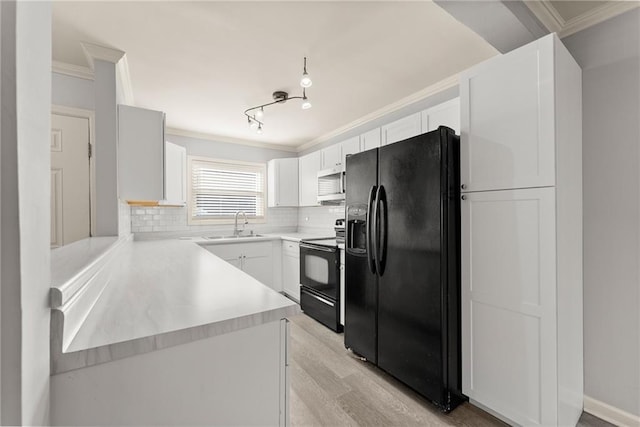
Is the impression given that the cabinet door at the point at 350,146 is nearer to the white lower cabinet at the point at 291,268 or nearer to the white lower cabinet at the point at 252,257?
the white lower cabinet at the point at 291,268

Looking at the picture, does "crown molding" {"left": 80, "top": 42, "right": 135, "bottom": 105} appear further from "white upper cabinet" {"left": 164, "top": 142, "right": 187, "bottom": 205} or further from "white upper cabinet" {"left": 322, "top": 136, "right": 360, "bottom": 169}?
"white upper cabinet" {"left": 322, "top": 136, "right": 360, "bottom": 169}

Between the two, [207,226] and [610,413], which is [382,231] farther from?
[207,226]

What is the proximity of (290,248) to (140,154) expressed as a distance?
7.05ft

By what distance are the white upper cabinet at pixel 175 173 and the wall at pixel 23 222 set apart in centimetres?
307

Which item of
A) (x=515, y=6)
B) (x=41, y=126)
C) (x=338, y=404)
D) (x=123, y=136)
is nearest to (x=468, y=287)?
(x=338, y=404)

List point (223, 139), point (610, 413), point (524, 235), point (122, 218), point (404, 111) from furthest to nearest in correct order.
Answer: point (223, 139) → point (404, 111) → point (122, 218) → point (610, 413) → point (524, 235)

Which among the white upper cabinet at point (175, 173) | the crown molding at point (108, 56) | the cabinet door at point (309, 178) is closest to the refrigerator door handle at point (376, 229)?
the cabinet door at point (309, 178)

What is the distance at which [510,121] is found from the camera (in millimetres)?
1596

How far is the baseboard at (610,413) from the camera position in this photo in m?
1.62

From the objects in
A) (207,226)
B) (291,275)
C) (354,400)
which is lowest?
(354,400)

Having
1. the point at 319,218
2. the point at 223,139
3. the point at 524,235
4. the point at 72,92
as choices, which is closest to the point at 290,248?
the point at 319,218

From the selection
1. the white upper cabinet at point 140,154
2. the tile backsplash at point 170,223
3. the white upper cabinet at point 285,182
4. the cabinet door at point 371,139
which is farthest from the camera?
the white upper cabinet at point 285,182

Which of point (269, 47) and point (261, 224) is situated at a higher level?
point (269, 47)

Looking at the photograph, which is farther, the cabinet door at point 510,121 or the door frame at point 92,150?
the door frame at point 92,150
